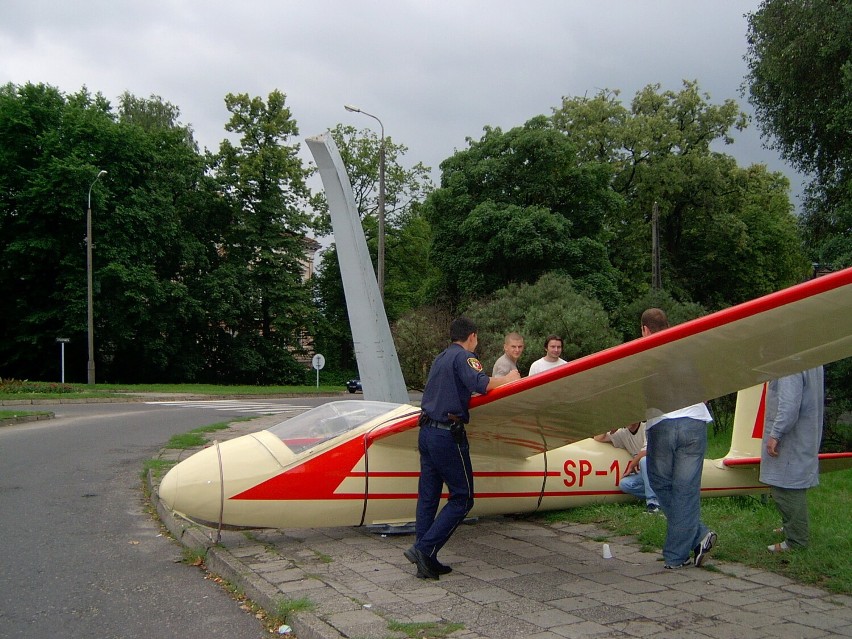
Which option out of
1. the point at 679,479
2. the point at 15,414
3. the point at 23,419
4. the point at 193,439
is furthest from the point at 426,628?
the point at 15,414

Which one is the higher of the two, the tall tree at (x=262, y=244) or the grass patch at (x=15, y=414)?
the tall tree at (x=262, y=244)

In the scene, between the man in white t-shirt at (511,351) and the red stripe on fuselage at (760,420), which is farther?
the man in white t-shirt at (511,351)

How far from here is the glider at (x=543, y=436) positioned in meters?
3.88

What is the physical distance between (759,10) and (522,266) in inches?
509

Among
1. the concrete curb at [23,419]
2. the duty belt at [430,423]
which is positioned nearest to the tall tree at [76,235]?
the concrete curb at [23,419]

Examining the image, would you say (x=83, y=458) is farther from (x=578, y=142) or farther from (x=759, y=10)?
(x=578, y=142)

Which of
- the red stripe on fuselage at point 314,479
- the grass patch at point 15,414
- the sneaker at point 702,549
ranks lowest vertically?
the sneaker at point 702,549

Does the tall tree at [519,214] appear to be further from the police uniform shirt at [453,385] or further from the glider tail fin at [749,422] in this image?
the police uniform shirt at [453,385]

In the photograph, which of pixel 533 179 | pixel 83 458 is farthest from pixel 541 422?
pixel 533 179

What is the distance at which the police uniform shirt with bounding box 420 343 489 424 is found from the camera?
16.4ft

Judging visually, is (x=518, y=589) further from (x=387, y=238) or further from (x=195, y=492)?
(x=387, y=238)

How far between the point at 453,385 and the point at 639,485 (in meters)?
2.88

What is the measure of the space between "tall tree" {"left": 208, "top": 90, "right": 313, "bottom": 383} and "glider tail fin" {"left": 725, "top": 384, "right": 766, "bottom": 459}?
38.7 m

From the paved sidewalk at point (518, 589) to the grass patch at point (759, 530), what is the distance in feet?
0.51
